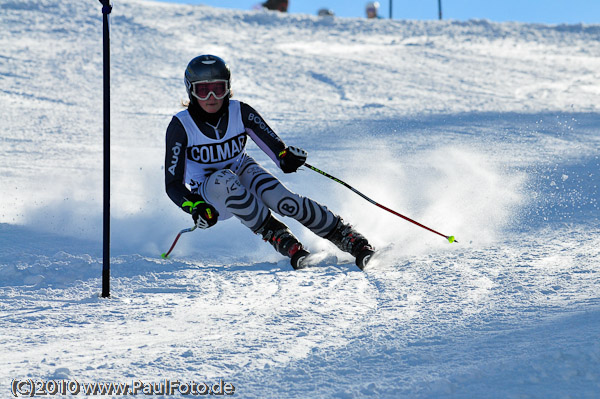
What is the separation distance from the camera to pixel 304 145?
826 centimetres

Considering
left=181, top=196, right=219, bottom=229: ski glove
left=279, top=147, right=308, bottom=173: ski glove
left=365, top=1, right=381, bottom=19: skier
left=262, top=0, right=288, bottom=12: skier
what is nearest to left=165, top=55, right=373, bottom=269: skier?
left=279, top=147, right=308, bottom=173: ski glove

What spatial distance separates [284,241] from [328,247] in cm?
54

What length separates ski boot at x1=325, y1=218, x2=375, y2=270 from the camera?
3.93 metres

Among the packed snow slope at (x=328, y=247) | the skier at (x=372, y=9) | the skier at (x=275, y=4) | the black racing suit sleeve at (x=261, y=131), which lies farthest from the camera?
the skier at (x=372, y=9)

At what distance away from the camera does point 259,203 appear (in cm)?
420

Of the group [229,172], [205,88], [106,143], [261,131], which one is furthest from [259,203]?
[106,143]

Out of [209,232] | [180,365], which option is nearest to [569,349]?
[180,365]

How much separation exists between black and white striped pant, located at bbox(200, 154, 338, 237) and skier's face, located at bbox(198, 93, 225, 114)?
1.28ft

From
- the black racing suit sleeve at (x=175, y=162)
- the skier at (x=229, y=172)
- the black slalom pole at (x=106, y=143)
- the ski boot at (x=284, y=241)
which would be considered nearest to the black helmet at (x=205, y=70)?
the skier at (x=229, y=172)

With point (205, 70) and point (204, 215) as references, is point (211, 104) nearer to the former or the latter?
point (205, 70)

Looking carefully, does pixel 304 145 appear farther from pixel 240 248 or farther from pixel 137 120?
pixel 240 248

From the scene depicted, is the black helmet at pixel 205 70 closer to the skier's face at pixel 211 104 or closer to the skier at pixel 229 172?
the skier at pixel 229 172

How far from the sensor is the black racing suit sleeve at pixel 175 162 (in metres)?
4.05

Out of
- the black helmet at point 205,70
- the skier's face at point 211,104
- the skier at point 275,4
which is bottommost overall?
the skier's face at point 211,104
